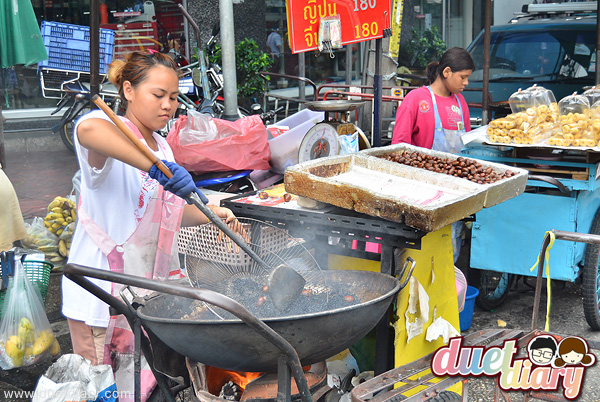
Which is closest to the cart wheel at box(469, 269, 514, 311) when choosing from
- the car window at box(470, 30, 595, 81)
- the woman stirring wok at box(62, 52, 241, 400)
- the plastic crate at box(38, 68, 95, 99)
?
the woman stirring wok at box(62, 52, 241, 400)

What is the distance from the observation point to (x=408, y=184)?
2.98 meters

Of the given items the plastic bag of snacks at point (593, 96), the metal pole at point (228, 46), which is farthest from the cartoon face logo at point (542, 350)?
the metal pole at point (228, 46)

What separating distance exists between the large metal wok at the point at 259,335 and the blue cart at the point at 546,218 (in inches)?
79.5

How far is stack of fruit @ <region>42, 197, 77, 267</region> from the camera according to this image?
16.1 ft

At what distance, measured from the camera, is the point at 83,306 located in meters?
2.54

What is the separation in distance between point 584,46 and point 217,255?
5.89m

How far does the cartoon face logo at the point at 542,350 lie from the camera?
2.53 metres

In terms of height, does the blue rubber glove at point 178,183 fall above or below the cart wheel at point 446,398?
above

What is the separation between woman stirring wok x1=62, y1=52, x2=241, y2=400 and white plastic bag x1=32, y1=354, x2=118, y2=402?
0.20 ft

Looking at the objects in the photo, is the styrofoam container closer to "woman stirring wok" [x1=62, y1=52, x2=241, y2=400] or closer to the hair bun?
"woman stirring wok" [x1=62, y1=52, x2=241, y2=400]

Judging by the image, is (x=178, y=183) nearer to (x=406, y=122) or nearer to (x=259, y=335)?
(x=259, y=335)

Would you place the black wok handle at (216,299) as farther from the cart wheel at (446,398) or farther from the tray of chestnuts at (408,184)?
the cart wheel at (446,398)

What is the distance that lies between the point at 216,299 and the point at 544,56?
6307 millimetres

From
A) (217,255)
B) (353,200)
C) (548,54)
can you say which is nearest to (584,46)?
(548,54)
